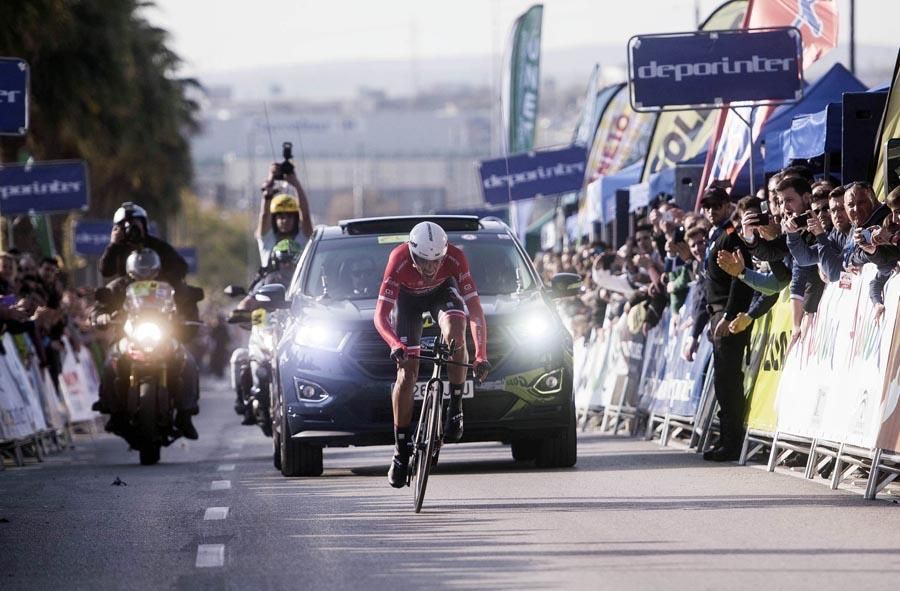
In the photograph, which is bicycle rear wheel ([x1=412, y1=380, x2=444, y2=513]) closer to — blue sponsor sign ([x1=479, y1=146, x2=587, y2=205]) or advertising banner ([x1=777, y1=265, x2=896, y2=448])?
advertising banner ([x1=777, y1=265, x2=896, y2=448])

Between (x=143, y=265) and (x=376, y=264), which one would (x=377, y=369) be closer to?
(x=376, y=264)

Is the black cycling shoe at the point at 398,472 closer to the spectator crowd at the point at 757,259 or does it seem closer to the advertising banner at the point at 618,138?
the spectator crowd at the point at 757,259

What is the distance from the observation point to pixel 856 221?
13977mm

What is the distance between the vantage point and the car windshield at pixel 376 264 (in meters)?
16.5

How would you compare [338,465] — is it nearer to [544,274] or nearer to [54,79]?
[544,274]

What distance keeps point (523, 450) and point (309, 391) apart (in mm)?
2330

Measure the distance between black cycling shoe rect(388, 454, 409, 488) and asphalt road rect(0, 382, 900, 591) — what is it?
0.49ft

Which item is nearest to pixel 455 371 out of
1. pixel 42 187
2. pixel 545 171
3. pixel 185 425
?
pixel 185 425

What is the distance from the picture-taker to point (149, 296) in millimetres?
19109

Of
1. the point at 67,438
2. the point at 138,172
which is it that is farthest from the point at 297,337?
the point at 138,172

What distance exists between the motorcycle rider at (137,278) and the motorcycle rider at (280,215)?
2.82 feet

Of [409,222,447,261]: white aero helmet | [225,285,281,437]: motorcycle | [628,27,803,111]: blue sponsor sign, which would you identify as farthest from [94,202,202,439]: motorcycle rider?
[409,222,447,261]: white aero helmet

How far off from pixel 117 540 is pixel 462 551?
2.24 m

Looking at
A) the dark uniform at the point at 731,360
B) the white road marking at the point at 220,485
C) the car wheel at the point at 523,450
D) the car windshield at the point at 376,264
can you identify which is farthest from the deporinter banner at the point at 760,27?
the white road marking at the point at 220,485
